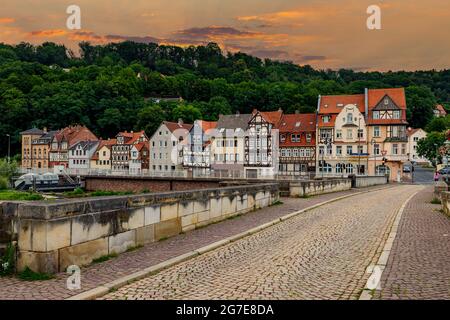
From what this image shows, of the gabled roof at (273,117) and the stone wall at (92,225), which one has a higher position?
the gabled roof at (273,117)

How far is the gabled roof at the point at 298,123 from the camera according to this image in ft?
260

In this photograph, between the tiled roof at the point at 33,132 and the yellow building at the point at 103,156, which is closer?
the yellow building at the point at 103,156

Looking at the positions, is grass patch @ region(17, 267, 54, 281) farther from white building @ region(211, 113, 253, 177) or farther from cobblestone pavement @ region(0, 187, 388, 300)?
white building @ region(211, 113, 253, 177)

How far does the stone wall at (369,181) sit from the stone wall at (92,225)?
32344 mm

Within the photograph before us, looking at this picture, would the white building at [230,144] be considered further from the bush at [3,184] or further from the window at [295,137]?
the bush at [3,184]

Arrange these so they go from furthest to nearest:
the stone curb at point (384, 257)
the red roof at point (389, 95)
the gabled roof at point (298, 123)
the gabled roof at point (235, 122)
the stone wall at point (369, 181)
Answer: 1. the gabled roof at point (235, 122)
2. the gabled roof at point (298, 123)
3. the red roof at point (389, 95)
4. the stone wall at point (369, 181)
5. the stone curb at point (384, 257)

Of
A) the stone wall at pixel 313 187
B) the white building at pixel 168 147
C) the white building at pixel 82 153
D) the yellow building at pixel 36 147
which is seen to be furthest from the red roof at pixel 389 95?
the yellow building at pixel 36 147

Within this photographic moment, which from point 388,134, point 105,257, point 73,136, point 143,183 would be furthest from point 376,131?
point 73,136

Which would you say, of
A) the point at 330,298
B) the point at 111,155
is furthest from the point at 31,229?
the point at 111,155

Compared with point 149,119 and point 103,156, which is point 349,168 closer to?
point 103,156

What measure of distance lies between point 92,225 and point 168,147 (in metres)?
81.3

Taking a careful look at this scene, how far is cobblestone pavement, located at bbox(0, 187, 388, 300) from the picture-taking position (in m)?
7.13

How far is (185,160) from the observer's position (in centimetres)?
8781

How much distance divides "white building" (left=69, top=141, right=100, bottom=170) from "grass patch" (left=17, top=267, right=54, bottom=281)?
322 feet
